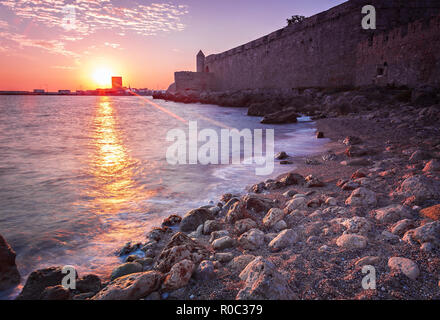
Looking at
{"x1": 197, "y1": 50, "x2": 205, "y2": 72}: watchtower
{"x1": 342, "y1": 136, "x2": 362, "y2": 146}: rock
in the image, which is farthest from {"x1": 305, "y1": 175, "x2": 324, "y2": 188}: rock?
{"x1": 197, "y1": 50, "x2": 205, "y2": 72}: watchtower

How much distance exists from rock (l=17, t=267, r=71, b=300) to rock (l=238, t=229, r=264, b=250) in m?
1.33

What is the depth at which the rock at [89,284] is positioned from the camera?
1.79 meters

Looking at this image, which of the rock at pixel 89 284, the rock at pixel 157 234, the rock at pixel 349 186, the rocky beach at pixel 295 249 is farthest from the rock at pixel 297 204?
the rock at pixel 89 284

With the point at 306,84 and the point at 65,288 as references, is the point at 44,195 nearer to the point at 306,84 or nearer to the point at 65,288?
the point at 65,288

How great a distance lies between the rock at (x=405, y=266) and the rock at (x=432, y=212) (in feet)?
2.18

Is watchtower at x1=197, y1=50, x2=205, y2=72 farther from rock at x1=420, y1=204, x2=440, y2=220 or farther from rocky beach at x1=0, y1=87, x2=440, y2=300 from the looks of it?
rock at x1=420, y1=204, x2=440, y2=220

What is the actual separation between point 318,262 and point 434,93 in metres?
10.0

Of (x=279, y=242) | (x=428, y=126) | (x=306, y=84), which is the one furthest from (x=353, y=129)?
(x=306, y=84)

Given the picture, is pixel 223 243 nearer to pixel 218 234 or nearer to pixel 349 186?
pixel 218 234

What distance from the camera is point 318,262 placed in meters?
1.68

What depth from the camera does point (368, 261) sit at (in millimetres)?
1567

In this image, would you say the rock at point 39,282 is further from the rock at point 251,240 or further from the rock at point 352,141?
the rock at point 352,141

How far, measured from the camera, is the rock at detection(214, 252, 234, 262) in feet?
6.14

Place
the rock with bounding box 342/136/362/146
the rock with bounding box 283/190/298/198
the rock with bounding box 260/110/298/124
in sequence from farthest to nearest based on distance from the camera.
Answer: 1. the rock with bounding box 260/110/298/124
2. the rock with bounding box 342/136/362/146
3. the rock with bounding box 283/190/298/198
